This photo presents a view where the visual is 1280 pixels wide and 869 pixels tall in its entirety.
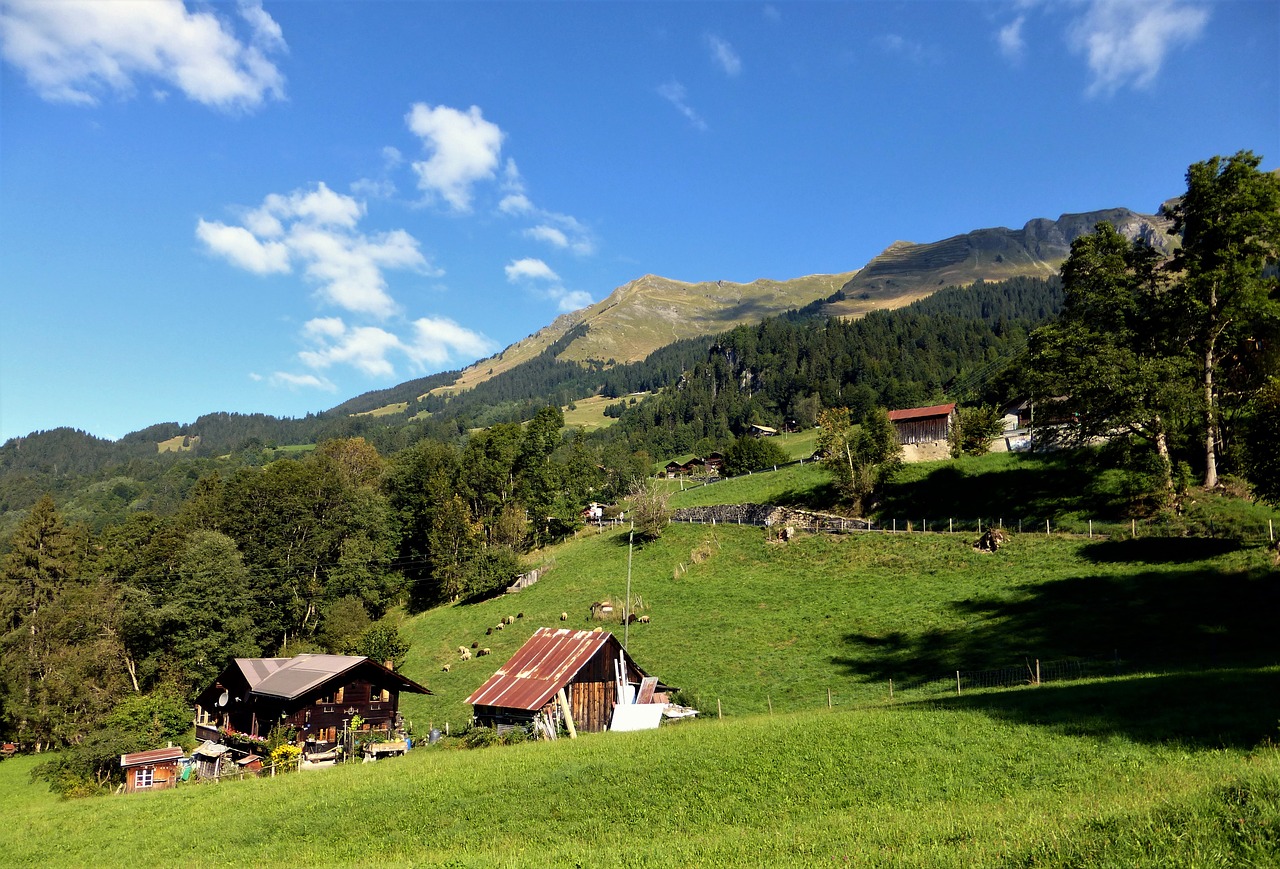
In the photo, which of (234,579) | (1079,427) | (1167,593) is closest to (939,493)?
(1079,427)

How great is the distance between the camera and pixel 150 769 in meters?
36.4

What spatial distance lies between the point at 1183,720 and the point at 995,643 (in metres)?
15.3

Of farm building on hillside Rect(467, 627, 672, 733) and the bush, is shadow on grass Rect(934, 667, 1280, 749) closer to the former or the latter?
farm building on hillside Rect(467, 627, 672, 733)

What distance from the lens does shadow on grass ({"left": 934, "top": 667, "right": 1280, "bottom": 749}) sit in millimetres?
15461

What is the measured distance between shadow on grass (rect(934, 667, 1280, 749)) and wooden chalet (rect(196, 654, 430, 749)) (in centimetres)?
3021

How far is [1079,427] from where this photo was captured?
4169cm

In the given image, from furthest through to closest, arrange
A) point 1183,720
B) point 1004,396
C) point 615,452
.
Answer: point 615,452, point 1004,396, point 1183,720

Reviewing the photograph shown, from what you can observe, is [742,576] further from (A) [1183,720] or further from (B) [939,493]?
(A) [1183,720]

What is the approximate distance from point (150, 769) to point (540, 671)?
21.9 m

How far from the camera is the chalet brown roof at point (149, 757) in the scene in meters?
35.6

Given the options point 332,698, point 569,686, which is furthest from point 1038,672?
point 332,698

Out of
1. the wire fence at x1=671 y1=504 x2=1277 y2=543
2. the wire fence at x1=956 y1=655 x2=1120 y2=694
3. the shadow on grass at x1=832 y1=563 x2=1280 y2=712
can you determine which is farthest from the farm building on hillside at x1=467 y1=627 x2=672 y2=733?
the wire fence at x1=671 y1=504 x2=1277 y2=543

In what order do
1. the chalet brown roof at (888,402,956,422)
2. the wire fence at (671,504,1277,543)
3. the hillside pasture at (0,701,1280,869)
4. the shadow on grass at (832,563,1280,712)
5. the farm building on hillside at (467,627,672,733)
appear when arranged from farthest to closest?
the chalet brown roof at (888,402,956,422) < the wire fence at (671,504,1277,543) < the farm building on hillside at (467,627,672,733) < the shadow on grass at (832,563,1280,712) < the hillside pasture at (0,701,1280,869)

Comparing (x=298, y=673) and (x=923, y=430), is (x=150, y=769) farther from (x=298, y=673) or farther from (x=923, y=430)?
(x=923, y=430)
